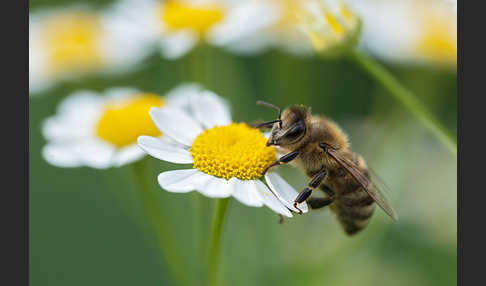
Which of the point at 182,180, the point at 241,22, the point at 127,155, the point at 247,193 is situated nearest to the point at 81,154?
the point at 127,155

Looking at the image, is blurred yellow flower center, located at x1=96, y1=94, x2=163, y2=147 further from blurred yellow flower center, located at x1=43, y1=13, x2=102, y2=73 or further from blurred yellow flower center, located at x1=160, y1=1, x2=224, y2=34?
blurred yellow flower center, located at x1=43, y1=13, x2=102, y2=73

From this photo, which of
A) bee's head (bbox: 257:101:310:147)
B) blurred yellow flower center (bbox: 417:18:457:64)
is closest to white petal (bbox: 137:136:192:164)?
bee's head (bbox: 257:101:310:147)

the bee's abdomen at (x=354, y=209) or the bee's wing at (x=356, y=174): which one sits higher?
the bee's wing at (x=356, y=174)

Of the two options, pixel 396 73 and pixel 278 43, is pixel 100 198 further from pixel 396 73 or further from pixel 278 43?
pixel 396 73

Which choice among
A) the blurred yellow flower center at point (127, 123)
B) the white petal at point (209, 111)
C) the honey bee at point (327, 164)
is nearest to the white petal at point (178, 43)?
the blurred yellow flower center at point (127, 123)

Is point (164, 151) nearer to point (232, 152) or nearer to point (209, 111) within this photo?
point (232, 152)

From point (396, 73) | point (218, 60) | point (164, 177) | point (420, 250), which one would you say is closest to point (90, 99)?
point (218, 60)

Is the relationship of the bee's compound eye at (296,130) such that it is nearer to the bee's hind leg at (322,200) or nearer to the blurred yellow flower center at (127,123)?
the bee's hind leg at (322,200)
